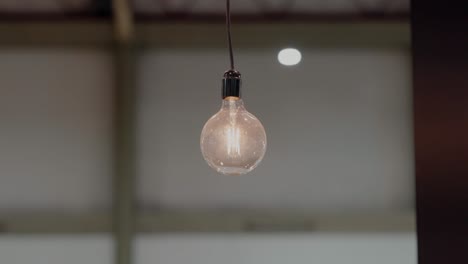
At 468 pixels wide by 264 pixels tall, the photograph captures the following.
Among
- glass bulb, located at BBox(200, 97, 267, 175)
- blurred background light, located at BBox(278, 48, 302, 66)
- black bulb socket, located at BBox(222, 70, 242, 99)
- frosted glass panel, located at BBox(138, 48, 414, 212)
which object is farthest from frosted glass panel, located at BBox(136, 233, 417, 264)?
black bulb socket, located at BBox(222, 70, 242, 99)

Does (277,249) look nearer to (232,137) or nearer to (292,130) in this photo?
(292,130)

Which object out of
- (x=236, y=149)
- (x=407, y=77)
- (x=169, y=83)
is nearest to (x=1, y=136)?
(x=169, y=83)

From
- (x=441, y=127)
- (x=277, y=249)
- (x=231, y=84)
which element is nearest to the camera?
(x=441, y=127)

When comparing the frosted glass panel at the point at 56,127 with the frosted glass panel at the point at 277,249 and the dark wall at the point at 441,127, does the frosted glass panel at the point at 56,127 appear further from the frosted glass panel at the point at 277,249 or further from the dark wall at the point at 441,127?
the dark wall at the point at 441,127

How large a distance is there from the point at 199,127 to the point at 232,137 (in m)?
4.08

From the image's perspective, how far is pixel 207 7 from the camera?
6.24 m

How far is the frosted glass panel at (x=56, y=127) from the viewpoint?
6.20 m

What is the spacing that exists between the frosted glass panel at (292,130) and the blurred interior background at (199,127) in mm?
14

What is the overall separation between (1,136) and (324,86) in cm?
317

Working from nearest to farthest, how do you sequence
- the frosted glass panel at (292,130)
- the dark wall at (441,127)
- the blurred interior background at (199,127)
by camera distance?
the dark wall at (441,127), the blurred interior background at (199,127), the frosted glass panel at (292,130)

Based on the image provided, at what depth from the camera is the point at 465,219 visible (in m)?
1.02

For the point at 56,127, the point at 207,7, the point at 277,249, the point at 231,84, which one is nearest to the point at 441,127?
the point at 231,84

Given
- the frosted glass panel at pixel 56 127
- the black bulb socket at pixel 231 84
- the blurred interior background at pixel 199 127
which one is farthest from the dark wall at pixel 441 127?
the frosted glass panel at pixel 56 127

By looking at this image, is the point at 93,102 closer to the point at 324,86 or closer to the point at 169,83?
the point at 169,83
